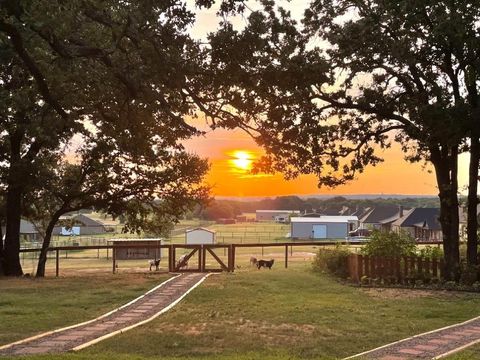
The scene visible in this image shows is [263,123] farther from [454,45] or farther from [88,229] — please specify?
[88,229]

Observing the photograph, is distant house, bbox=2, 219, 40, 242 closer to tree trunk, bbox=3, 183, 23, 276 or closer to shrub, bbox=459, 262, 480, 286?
tree trunk, bbox=3, 183, 23, 276

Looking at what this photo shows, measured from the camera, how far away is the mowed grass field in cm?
812

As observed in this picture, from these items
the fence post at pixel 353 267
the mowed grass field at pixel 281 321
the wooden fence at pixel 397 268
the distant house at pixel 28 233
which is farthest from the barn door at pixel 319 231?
the mowed grass field at pixel 281 321

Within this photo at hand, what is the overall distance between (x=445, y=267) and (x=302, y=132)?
6.54m

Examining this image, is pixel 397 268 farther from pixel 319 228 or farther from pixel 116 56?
pixel 319 228

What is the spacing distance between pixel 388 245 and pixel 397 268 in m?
1.37

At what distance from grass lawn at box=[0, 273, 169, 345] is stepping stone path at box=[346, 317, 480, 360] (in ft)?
18.7

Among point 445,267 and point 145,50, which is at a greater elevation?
point 145,50

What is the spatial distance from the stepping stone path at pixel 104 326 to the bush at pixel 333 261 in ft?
18.3

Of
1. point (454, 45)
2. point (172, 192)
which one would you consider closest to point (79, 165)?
point (172, 192)

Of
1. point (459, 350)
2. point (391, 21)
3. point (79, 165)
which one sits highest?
point (391, 21)

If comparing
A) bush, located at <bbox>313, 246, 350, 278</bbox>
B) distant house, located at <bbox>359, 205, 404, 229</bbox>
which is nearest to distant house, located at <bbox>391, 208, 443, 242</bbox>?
distant house, located at <bbox>359, 205, 404, 229</bbox>

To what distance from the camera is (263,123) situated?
403 inches

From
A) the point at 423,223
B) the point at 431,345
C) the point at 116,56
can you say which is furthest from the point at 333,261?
the point at 423,223
